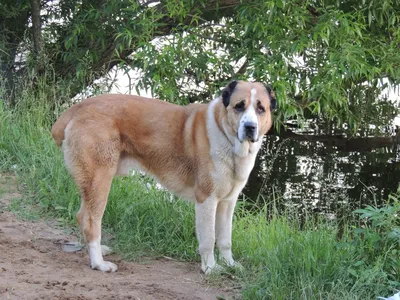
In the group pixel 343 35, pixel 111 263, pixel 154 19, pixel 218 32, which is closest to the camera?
pixel 111 263

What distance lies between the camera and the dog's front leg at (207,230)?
5387 millimetres

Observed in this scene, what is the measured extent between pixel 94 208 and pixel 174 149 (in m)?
0.79

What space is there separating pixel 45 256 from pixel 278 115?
352 cm

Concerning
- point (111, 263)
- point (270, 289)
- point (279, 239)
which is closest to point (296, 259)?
point (270, 289)

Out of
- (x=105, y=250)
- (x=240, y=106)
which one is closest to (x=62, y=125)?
(x=105, y=250)

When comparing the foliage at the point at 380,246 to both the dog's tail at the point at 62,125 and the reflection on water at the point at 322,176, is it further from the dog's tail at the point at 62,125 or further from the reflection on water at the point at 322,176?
the reflection on water at the point at 322,176

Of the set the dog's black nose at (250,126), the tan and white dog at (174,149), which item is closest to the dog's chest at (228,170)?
the tan and white dog at (174,149)

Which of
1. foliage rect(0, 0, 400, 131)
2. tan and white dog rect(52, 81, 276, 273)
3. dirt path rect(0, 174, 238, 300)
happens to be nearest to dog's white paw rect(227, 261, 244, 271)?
tan and white dog rect(52, 81, 276, 273)

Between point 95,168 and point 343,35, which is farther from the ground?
point 343,35

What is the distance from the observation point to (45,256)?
550cm

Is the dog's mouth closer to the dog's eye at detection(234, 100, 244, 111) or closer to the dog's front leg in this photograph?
the dog's eye at detection(234, 100, 244, 111)

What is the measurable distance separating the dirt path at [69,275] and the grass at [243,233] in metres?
0.27

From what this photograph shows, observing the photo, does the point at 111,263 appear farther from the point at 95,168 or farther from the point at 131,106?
the point at 131,106

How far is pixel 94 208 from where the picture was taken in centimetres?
543
